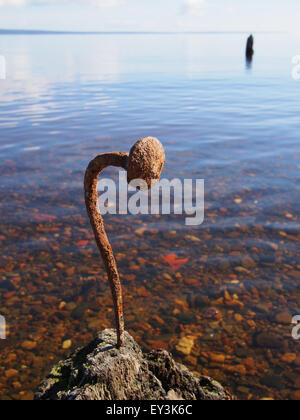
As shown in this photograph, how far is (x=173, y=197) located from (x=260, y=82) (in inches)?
923

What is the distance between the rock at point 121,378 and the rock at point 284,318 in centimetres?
239

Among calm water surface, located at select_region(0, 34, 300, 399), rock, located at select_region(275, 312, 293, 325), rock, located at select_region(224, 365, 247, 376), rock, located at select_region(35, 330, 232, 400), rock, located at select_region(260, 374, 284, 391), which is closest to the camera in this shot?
rock, located at select_region(35, 330, 232, 400)

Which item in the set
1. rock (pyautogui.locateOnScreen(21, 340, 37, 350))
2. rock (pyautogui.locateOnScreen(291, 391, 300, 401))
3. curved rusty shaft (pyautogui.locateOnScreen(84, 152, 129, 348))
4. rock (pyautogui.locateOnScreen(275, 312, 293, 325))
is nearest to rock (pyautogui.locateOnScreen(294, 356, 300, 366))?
rock (pyautogui.locateOnScreen(291, 391, 300, 401))

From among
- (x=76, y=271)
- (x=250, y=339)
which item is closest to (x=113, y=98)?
(x=76, y=271)

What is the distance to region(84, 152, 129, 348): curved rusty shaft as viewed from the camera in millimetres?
2082

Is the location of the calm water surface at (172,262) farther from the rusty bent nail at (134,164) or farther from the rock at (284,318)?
the rusty bent nail at (134,164)

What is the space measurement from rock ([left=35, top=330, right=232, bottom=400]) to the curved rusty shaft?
17cm

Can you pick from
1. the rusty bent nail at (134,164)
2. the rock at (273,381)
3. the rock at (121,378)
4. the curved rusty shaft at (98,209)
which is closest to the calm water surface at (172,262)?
the rock at (273,381)

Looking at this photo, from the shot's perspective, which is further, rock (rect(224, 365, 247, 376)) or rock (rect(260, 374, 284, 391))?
rock (rect(224, 365, 247, 376))

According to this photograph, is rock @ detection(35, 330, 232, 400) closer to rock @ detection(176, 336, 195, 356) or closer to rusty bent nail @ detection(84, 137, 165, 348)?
rusty bent nail @ detection(84, 137, 165, 348)

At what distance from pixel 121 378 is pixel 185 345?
228 centimetres

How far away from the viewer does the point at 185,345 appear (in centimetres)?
478

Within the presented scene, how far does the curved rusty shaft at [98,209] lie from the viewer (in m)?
2.08
